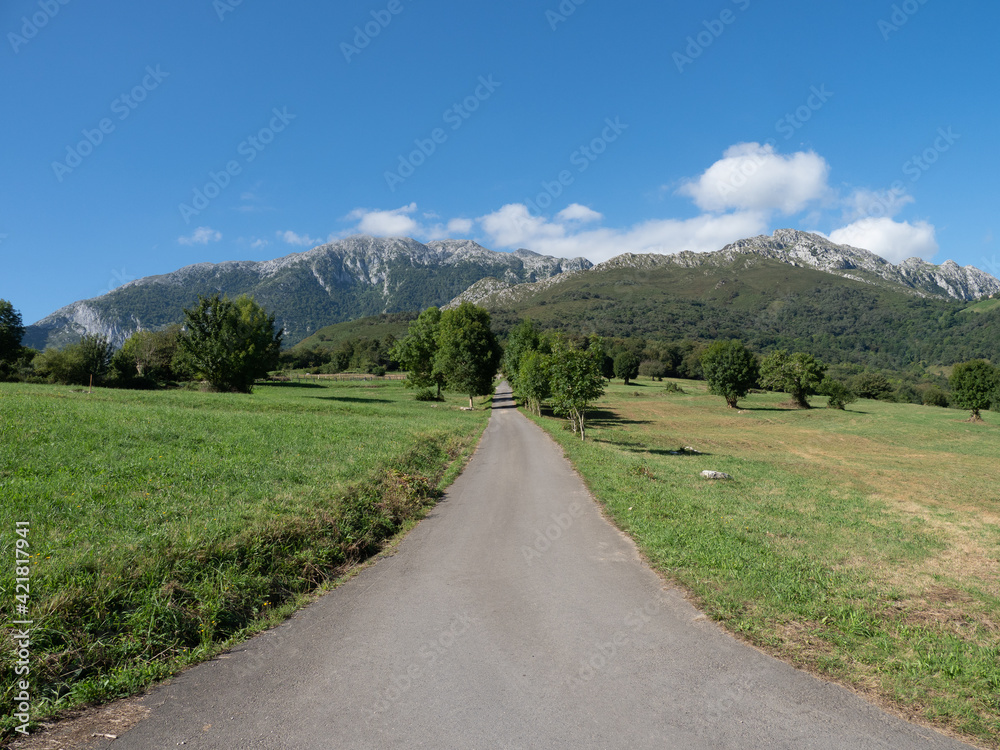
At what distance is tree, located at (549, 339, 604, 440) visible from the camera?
33.2m

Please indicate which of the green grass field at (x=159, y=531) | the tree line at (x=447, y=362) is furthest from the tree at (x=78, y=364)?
the green grass field at (x=159, y=531)

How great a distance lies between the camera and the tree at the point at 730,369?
248 ft

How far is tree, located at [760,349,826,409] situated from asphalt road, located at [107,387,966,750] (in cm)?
8768

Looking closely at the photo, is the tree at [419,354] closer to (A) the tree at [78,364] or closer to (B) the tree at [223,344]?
(B) the tree at [223,344]

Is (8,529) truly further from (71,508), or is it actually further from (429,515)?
(429,515)

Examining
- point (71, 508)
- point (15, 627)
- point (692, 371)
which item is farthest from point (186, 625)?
point (692, 371)

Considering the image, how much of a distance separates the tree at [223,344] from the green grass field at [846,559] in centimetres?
4263

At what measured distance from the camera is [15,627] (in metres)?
5.40

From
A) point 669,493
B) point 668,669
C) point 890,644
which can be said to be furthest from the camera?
point 669,493

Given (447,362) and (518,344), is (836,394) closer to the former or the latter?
(518,344)

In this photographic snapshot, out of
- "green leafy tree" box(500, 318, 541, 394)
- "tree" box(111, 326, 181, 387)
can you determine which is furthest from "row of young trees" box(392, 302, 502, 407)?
"tree" box(111, 326, 181, 387)

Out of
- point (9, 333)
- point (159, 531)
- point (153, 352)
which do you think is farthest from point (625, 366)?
point (159, 531)

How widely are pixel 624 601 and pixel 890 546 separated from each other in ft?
27.8

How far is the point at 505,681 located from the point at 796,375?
92.1 meters
